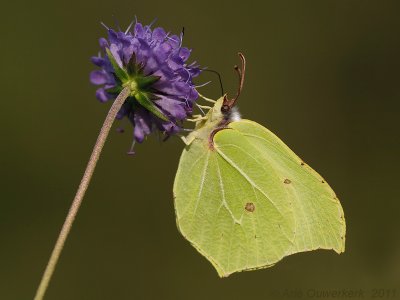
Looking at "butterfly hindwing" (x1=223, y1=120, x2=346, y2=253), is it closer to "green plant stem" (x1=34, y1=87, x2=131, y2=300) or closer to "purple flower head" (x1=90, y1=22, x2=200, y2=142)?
"purple flower head" (x1=90, y1=22, x2=200, y2=142)

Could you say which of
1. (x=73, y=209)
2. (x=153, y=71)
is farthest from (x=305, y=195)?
(x=73, y=209)

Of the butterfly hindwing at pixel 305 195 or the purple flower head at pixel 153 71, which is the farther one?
the butterfly hindwing at pixel 305 195

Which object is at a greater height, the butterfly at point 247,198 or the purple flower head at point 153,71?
the purple flower head at point 153,71

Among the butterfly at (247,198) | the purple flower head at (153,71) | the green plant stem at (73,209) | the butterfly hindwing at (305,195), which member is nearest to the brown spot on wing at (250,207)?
the butterfly at (247,198)

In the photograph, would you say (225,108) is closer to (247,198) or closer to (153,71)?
(247,198)

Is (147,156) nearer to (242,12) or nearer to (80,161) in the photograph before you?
(80,161)

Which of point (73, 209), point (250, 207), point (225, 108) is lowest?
point (73, 209)

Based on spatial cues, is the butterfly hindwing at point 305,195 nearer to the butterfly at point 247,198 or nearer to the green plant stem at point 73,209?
the butterfly at point 247,198

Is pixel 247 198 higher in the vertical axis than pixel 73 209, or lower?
higher
